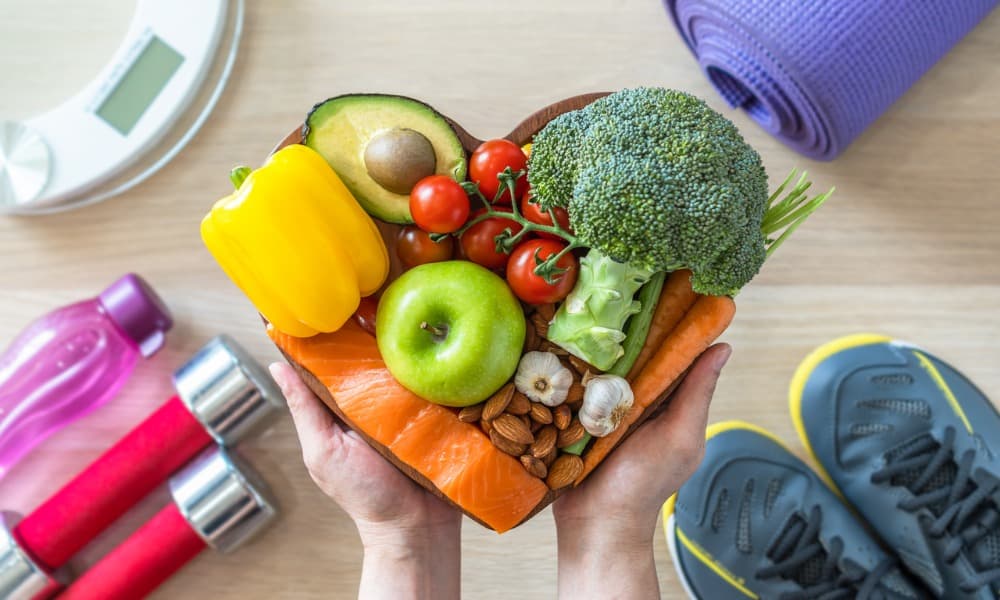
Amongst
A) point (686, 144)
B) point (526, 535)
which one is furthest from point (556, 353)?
point (526, 535)

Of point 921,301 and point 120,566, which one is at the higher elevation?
point 120,566

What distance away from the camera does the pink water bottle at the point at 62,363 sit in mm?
1128

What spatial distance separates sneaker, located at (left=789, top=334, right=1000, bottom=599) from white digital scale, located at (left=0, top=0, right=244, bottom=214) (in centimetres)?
102

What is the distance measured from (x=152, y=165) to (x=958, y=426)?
1285 mm

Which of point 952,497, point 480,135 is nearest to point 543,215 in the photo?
point 480,135

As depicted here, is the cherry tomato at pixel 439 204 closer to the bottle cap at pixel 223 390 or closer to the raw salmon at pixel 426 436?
the raw salmon at pixel 426 436

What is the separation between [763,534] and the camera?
1220 millimetres

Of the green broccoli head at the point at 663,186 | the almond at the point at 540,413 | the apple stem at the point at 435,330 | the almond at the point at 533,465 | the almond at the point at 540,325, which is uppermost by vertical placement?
the green broccoli head at the point at 663,186

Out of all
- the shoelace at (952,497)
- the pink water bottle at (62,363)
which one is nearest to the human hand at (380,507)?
the pink water bottle at (62,363)

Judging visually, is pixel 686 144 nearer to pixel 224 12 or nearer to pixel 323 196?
pixel 323 196

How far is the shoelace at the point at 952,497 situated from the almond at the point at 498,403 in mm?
704

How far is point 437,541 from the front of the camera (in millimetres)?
998

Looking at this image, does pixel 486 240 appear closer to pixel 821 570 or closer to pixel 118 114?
pixel 118 114

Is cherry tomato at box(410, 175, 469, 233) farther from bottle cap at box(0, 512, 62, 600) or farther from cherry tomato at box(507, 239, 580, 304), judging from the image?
bottle cap at box(0, 512, 62, 600)
